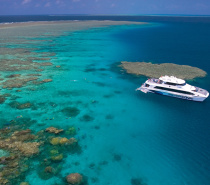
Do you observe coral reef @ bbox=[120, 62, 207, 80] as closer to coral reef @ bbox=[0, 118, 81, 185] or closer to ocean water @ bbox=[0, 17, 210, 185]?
ocean water @ bbox=[0, 17, 210, 185]

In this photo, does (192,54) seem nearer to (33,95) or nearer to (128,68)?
(128,68)

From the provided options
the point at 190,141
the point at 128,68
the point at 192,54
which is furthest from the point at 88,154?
the point at 192,54

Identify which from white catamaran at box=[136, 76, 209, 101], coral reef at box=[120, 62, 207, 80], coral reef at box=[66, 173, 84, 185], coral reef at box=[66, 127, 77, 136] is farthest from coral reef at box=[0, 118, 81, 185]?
coral reef at box=[120, 62, 207, 80]

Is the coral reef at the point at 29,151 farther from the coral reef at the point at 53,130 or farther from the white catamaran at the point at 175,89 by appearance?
the white catamaran at the point at 175,89

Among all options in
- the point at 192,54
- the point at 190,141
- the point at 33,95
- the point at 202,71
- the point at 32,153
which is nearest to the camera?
the point at 32,153

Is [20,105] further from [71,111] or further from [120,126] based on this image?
[120,126]

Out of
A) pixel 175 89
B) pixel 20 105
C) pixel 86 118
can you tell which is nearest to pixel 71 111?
pixel 86 118
